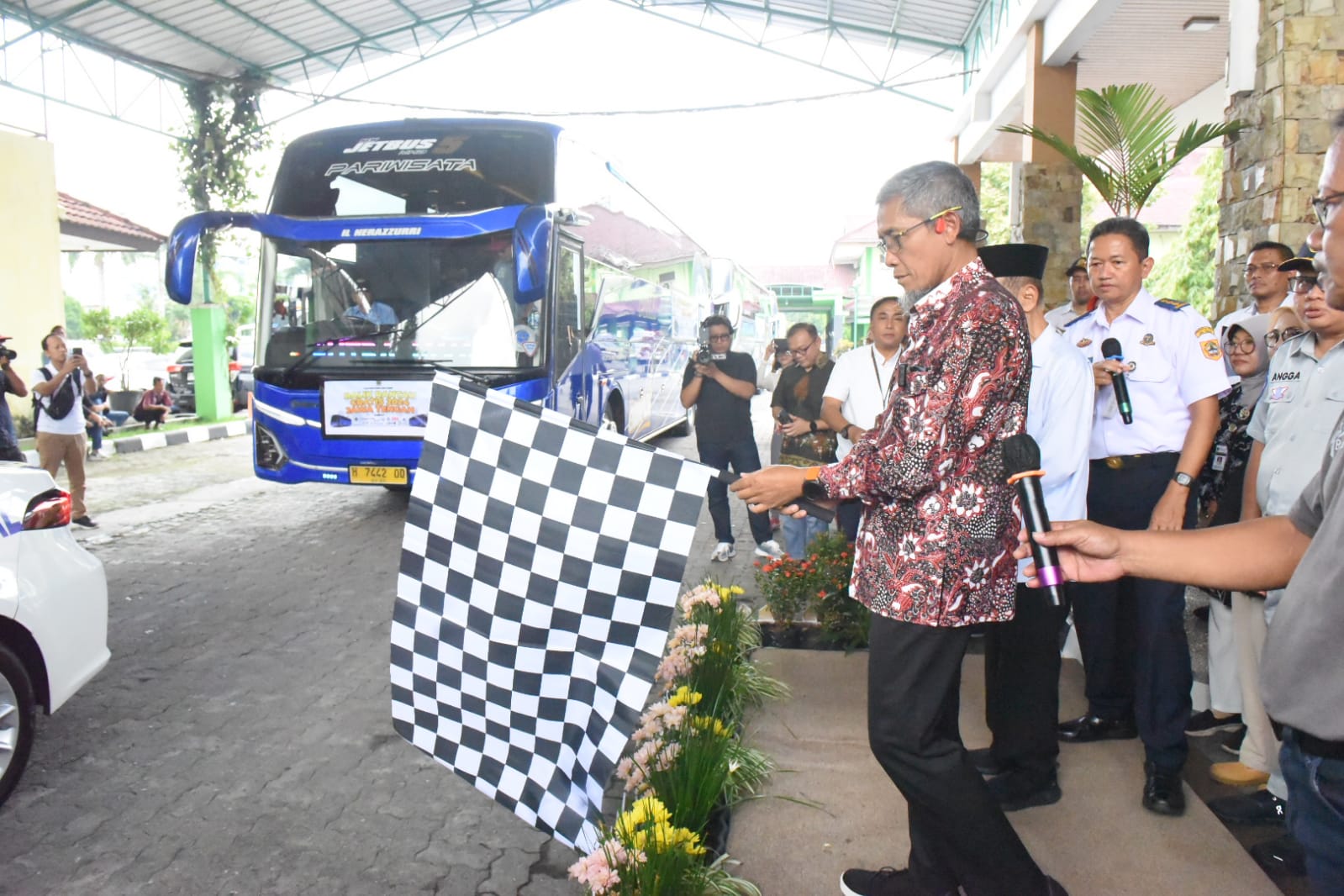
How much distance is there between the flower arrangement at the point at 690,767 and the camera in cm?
247

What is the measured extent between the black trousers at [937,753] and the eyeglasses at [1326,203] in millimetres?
1173

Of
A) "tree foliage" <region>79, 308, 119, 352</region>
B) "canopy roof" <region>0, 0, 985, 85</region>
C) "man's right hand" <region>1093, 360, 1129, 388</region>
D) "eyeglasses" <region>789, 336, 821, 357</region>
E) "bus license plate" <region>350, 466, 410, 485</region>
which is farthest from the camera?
"tree foliage" <region>79, 308, 119, 352</region>

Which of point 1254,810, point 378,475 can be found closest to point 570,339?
point 378,475

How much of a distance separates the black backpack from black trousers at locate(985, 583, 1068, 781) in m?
8.24

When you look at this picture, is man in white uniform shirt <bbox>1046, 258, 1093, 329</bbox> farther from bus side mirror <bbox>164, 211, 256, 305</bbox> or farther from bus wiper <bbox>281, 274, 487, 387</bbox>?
bus side mirror <bbox>164, 211, 256, 305</bbox>

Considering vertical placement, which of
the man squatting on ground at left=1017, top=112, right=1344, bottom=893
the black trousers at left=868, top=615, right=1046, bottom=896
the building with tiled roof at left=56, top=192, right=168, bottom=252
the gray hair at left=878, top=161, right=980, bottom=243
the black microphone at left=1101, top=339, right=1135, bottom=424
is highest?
the building with tiled roof at left=56, top=192, right=168, bottom=252

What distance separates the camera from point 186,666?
504 centimetres

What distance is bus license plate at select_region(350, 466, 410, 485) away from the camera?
8062 mm

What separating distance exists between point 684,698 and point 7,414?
6.82 metres

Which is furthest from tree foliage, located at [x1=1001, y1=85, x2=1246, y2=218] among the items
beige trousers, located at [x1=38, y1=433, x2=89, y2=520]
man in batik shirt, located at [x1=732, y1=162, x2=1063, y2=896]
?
beige trousers, located at [x1=38, y1=433, x2=89, y2=520]

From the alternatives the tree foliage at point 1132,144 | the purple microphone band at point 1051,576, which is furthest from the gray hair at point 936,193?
the tree foliage at point 1132,144

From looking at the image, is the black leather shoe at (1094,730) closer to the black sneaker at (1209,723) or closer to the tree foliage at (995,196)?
the black sneaker at (1209,723)

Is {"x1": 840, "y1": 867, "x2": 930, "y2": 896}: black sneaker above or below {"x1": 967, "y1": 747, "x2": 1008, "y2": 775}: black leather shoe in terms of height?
below

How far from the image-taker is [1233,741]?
3881 mm
